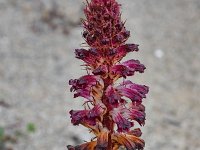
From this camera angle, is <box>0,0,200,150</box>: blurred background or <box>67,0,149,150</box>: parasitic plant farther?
<box>0,0,200,150</box>: blurred background

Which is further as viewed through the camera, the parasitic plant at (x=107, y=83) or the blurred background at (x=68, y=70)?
the blurred background at (x=68, y=70)

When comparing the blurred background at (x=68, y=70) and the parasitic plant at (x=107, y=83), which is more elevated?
the blurred background at (x=68, y=70)

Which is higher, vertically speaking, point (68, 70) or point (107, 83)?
point (68, 70)

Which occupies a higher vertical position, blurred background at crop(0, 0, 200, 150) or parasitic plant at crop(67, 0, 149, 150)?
blurred background at crop(0, 0, 200, 150)

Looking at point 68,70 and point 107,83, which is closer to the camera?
point 107,83

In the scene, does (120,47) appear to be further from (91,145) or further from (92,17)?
(91,145)
